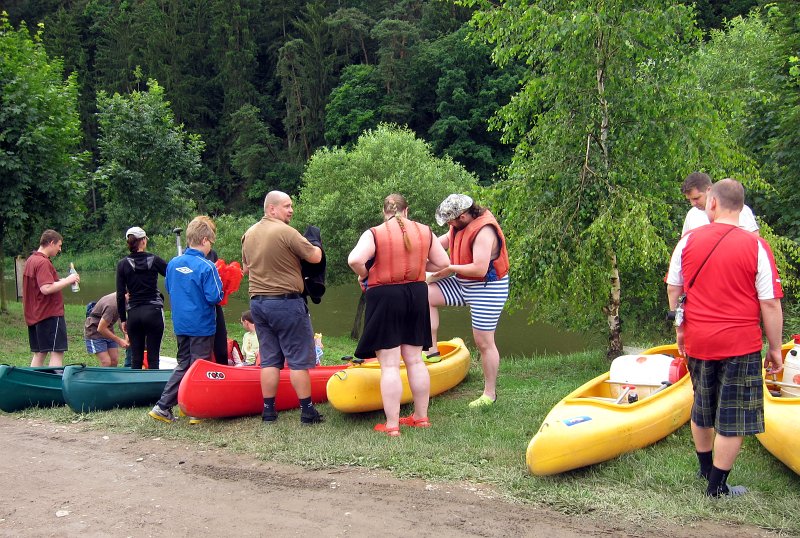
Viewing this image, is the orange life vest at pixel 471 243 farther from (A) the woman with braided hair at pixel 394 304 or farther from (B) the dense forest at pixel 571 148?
(B) the dense forest at pixel 571 148

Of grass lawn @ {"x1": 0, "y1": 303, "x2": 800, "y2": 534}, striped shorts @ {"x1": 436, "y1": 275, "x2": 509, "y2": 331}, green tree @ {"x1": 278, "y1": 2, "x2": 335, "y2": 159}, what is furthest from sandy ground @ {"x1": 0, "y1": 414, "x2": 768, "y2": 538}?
green tree @ {"x1": 278, "y1": 2, "x2": 335, "y2": 159}

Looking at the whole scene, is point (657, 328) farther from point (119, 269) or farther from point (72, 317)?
point (72, 317)

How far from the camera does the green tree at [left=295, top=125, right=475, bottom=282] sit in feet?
71.4

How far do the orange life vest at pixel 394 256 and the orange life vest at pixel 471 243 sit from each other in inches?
26.1

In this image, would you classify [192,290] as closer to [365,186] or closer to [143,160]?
[143,160]

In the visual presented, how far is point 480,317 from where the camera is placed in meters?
6.00

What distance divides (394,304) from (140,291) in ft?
10.1

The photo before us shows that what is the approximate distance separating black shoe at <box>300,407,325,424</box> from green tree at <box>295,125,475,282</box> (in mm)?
15701

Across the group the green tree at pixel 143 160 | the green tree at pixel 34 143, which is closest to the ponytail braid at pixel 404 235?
the green tree at pixel 34 143

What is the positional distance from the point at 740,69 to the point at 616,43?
1153 cm

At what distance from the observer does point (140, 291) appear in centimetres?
701

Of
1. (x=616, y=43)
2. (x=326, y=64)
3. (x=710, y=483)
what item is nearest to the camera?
(x=710, y=483)

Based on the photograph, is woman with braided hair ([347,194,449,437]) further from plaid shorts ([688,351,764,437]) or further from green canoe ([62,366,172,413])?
green canoe ([62,366,172,413])

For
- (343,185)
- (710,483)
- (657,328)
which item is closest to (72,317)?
(343,185)
